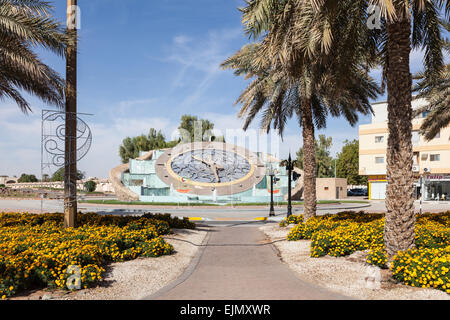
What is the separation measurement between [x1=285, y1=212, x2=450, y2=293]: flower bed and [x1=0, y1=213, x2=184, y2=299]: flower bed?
15.2ft

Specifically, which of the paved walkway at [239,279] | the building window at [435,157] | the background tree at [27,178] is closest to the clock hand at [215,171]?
the paved walkway at [239,279]

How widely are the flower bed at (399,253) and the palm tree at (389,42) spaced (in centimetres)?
74

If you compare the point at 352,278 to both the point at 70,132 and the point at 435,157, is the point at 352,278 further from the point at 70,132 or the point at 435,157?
the point at 435,157

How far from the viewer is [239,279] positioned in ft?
22.5

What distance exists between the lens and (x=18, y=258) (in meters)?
6.20

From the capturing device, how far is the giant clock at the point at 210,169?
3322 centimetres

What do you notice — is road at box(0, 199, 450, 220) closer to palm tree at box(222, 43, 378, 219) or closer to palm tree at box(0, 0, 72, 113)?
palm tree at box(222, 43, 378, 219)

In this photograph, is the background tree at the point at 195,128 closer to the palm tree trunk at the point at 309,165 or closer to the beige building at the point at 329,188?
the beige building at the point at 329,188

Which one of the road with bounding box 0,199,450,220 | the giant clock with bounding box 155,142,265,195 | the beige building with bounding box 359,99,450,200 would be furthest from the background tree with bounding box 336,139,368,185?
the road with bounding box 0,199,450,220

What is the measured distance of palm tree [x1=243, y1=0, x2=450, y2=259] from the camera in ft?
23.9

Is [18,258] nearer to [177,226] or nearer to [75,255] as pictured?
[75,255]

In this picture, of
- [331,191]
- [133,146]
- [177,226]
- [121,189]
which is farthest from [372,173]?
[133,146]

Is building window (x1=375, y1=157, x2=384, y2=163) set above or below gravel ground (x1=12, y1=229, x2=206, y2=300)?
above
